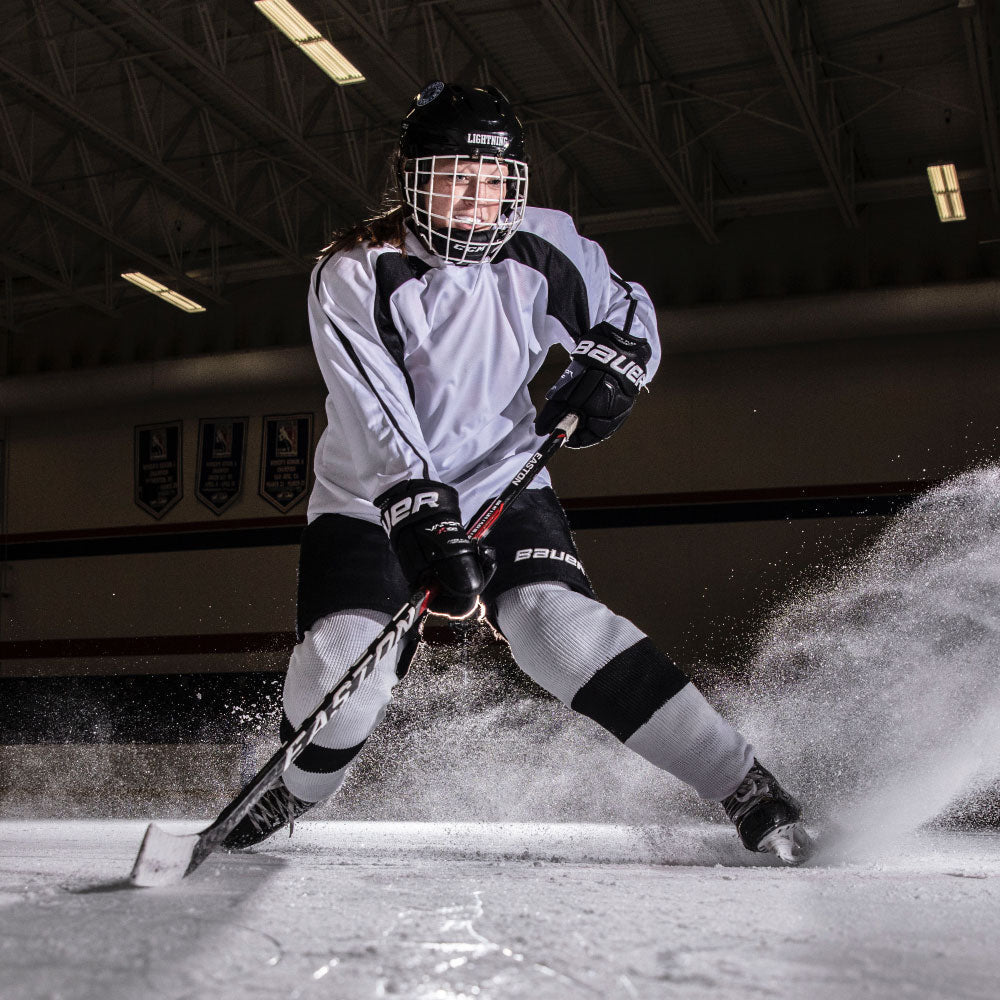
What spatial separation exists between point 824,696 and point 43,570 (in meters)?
9.19

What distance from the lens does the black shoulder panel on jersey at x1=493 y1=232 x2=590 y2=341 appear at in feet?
6.63

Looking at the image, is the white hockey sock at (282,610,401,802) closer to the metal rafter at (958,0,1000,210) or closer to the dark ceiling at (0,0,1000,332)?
the dark ceiling at (0,0,1000,332)

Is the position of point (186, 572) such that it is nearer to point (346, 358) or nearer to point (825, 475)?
point (825, 475)

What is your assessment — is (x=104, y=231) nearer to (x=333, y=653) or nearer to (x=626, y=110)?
(x=626, y=110)

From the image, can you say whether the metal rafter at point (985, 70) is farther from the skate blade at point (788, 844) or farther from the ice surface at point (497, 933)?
the ice surface at point (497, 933)

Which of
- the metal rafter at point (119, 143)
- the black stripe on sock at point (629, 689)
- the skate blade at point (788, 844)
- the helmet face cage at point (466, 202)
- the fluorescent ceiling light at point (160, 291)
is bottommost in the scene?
the skate blade at point (788, 844)

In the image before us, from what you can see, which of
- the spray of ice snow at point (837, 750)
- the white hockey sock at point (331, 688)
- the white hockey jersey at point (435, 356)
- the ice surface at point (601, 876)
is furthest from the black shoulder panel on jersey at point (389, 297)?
the spray of ice snow at point (837, 750)

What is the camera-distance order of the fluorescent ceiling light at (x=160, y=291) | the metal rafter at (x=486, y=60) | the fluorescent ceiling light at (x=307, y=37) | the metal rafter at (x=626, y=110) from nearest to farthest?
1. the fluorescent ceiling light at (x=307, y=37)
2. the metal rafter at (x=626, y=110)
3. the metal rafter at (x=486, y=60)
4. the fluorescent ceiling light at (x=160, y=291)

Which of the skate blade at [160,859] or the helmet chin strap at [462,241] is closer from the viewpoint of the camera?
the skate blade at [160,859]

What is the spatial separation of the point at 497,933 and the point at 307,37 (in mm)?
6108

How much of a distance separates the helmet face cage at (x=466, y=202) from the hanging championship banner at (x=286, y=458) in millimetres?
7934

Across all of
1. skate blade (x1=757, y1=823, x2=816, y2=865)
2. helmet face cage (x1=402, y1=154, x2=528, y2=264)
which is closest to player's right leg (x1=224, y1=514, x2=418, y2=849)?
helmet face cage (x1=402, y1=154, x2=528, y2=264)

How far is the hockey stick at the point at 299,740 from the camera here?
130cm

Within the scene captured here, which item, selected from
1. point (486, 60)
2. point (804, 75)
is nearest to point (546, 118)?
point (486, 60)
